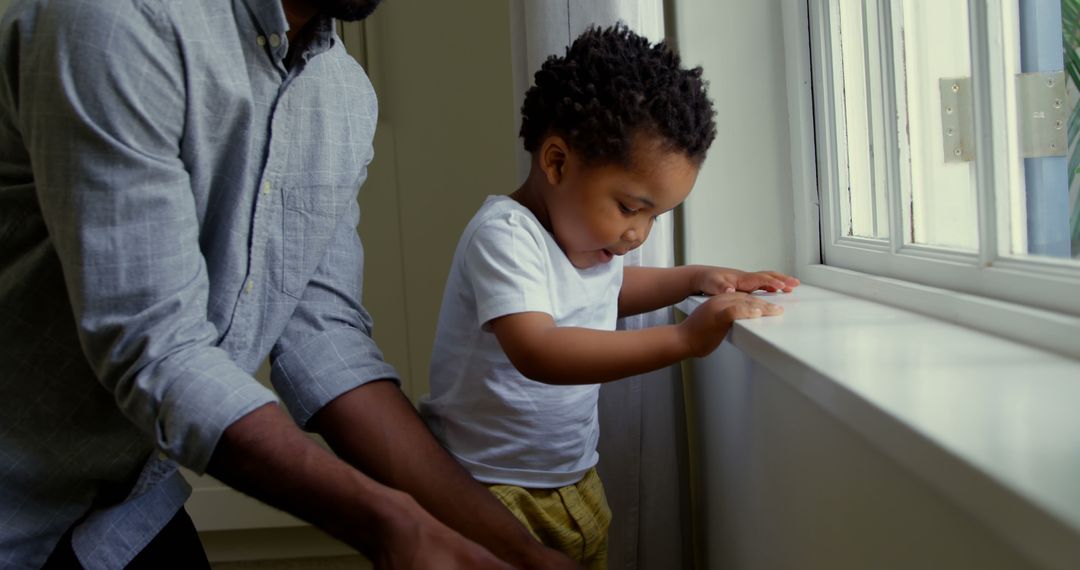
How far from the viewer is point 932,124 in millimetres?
1104

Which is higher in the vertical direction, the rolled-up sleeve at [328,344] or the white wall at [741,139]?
the white wall at [741,139]

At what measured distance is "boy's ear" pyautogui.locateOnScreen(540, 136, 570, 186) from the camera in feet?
3.70

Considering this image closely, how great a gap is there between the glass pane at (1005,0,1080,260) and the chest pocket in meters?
0.73

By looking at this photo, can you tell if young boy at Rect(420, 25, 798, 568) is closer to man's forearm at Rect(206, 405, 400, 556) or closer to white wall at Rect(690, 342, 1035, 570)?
white wall at Rect(690, 342, 1035, 570)

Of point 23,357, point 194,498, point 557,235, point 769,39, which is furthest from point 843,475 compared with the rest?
point 194,498

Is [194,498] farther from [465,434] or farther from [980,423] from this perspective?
[980,423]

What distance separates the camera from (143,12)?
0.76m

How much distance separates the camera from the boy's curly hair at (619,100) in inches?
42.2

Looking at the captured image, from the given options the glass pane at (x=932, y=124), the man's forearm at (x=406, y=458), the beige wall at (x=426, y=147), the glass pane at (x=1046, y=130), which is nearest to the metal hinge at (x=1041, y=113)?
the glass pane at (x=1046, y=130)

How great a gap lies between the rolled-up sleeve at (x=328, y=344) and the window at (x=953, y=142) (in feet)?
2.20

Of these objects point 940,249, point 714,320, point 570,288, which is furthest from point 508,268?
point 940,249

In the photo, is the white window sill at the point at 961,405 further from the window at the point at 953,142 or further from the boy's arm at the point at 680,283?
the boy's arm at the point at 680,283

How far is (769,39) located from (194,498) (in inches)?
77.5

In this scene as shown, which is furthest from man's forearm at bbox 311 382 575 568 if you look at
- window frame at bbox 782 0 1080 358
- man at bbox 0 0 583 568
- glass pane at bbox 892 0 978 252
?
glass pane at bbox 892 0 978 252
